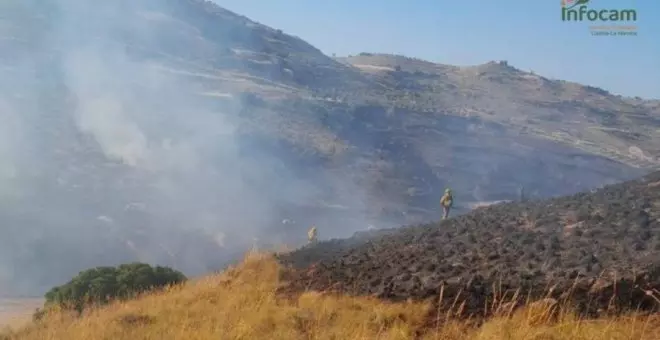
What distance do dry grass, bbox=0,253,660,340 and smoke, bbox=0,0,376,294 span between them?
1852 cm

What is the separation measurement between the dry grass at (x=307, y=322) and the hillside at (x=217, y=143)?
60.6ft

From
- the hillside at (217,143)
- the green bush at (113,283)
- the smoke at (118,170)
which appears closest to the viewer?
the green bush at (113,283)

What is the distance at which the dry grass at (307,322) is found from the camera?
14.3 feet

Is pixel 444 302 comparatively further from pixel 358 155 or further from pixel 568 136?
pixel 568 136

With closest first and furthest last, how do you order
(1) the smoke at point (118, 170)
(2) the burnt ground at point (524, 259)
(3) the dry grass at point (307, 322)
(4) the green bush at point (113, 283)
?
(3) the dry grass at point (307, 322)
(2) the burnt ground at point (524, 259)
(4) the green bush at point (113, 283)
(1) the smoke at point (118, 170)

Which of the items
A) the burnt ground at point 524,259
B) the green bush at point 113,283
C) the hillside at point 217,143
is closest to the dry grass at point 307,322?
the burnt ground at point 524,259

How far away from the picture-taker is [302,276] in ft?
28.2

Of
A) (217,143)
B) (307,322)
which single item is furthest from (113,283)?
(217,143)

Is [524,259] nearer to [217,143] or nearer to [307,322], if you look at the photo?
[307,322]

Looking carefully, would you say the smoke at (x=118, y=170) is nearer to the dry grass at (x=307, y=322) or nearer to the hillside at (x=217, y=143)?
the hillside at (x=217, y=143)

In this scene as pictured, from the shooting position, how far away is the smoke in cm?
2659

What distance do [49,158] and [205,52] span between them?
32.3 metres

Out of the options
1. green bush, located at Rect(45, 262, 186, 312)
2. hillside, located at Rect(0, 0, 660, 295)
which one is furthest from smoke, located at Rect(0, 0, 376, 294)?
green bush, located at Rect(45, 262, 186, 312)

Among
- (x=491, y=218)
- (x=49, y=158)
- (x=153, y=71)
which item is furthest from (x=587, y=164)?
(x=491, y=218)
